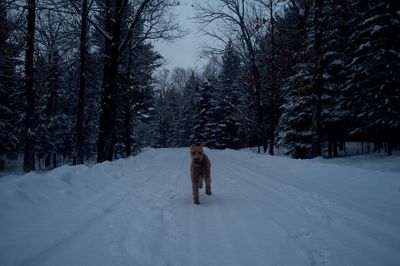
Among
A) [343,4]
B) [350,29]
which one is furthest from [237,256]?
[350,29]

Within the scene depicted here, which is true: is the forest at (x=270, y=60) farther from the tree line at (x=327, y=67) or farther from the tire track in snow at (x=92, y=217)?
the tire track in snow at (x=92, y=217)

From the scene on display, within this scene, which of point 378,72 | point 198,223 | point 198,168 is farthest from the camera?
point 378,72

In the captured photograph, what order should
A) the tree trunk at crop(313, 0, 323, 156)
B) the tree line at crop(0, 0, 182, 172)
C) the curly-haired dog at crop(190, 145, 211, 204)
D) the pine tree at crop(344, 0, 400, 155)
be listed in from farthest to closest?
the pine tree at crop(344, 0, 400, 155) → the tree trunk at crop(313, 0, 323, 156) → the tree line at crop(0, 0, 182, 172) → the curly-haired dog at crop(190, 145, 211, 204)

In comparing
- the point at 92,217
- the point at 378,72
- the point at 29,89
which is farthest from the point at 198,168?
the point at 378,72

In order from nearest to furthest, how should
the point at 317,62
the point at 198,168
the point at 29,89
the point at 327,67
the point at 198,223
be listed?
the point at 198,223 → the point at 198,168 → the point at 29,89 → the point at 317,62 → the point at 327,67

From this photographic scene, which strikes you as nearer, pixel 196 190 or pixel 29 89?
pixel 196 190

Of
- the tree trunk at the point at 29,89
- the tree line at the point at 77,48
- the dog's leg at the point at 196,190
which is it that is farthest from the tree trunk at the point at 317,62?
the tree trunk at the point at 29,89

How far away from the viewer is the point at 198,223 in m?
4.94

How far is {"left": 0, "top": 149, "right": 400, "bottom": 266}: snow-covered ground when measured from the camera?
346 cm

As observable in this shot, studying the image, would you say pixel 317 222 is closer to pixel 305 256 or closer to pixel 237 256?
pixel 305 256

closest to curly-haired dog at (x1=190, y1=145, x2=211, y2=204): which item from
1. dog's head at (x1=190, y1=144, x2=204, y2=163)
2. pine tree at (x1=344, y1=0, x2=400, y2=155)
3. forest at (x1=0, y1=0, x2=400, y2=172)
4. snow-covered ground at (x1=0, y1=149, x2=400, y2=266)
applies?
dog's head at (x1=190, y1=144, x2=204, y2=163)

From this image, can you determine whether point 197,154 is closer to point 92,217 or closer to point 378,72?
point 92,217

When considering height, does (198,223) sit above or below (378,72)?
below

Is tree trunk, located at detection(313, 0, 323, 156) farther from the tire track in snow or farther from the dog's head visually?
the tire track in snow
